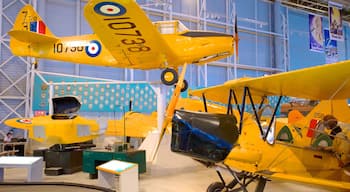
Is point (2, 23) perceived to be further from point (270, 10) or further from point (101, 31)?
point (270, 10)

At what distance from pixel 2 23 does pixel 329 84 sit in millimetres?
10940

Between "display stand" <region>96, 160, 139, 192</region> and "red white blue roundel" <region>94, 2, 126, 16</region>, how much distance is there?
7.85 feet

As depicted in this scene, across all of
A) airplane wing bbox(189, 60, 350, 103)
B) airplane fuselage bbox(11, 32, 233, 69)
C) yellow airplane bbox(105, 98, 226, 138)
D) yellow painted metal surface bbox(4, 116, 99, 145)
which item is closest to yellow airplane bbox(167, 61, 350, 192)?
airplane wing bbox(189, 60, 350, 103)

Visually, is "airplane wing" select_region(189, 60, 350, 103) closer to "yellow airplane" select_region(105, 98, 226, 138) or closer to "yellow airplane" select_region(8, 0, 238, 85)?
"yellow airplane" select_region(8, 0, 238, 85)

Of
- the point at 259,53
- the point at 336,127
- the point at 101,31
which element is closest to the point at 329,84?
the point at 336,127

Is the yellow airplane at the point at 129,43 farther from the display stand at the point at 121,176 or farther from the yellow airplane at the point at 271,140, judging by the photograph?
the display stand at the point at 121,176

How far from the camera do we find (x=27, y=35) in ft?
22.5

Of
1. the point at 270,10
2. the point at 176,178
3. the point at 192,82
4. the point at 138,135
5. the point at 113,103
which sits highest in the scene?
the point at 270,10

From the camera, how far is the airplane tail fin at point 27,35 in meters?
6.80

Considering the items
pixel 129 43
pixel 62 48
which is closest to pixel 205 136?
pixel 129 43

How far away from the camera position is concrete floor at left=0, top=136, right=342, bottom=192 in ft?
16.7

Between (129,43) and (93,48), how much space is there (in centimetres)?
169

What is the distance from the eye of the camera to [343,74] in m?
2.99

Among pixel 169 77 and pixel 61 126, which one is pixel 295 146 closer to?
pixel 169 77
